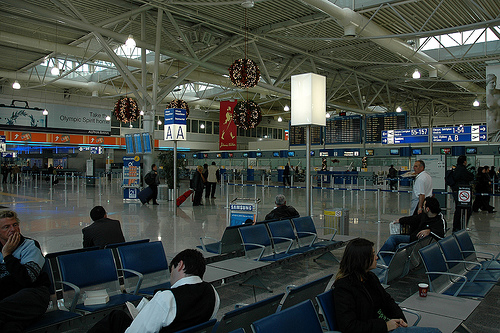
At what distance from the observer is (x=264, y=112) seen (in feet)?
138

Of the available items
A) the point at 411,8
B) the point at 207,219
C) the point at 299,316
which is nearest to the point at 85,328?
the point at 299,316

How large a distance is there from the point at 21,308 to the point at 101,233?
220cm

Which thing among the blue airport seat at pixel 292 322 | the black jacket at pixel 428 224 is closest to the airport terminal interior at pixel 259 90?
the black jacket at pixel 428 224

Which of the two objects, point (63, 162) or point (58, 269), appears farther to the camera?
point (63, 162)

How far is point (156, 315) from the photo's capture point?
93.7 inches

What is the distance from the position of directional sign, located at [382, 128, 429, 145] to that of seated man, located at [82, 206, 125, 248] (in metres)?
20.7

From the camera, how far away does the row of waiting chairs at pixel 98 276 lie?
3.61 m

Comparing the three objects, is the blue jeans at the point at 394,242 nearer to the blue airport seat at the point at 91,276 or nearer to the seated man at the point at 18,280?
the blue airport seat at the point at 91,276

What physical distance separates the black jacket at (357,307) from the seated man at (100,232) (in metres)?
3.33

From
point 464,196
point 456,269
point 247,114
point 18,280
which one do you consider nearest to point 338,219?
point 456,269

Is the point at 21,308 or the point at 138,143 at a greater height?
the point at 138,143

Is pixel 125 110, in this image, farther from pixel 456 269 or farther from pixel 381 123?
pixel 381 123

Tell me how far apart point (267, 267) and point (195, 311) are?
2702 mm

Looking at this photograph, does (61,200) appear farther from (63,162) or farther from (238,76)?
(63,162)
